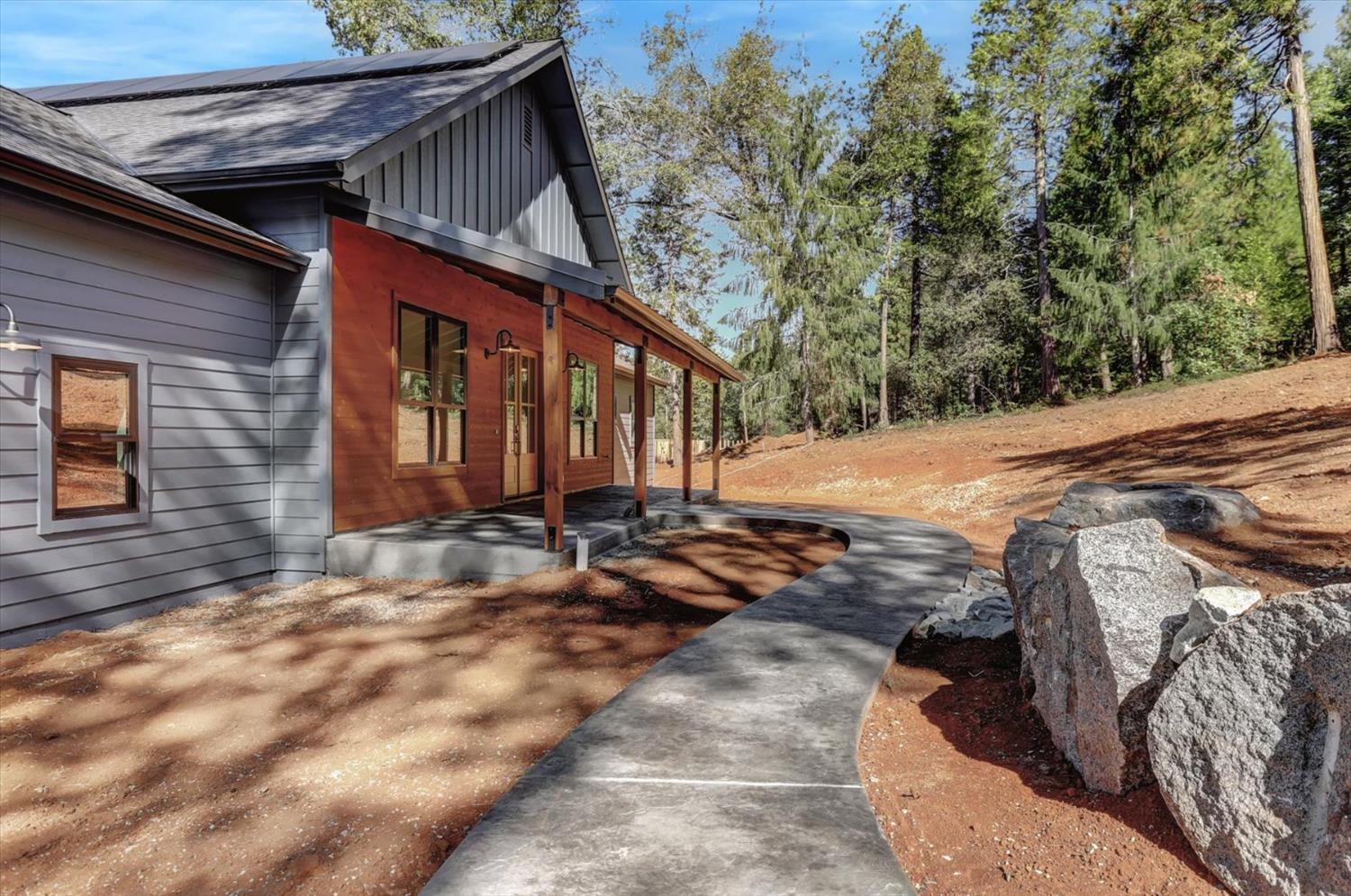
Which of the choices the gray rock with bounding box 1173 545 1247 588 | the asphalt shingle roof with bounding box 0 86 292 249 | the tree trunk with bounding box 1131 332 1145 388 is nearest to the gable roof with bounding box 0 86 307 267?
Result: the asphalt shingle roof with bounding box 0 86 292 249

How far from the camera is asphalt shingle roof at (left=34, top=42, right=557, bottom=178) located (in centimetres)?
636

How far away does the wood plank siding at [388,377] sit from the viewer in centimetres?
660

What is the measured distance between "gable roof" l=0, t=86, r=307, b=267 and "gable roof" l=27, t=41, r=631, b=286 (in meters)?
0.43

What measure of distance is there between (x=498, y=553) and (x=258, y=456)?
2.25 metres

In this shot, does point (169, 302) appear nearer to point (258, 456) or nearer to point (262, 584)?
point (258, 456)

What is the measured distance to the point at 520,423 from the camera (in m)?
10.2

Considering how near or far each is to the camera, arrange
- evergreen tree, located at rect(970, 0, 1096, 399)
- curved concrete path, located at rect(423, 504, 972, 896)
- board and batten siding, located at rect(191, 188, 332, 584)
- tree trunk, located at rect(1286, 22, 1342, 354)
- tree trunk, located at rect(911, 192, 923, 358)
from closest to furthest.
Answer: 1. curved concrete path, located at rect(423, 504, 972, 896)
2. board and batten siding, located at rect(191, 188, 332, 584)
3. tree trunk, located at rect(1286, 22, 1342, 354)
4. evergreen tree, located at rect(970, 0, 1096, 399)
5. tree trunk, located at rect(911, 192, 923, 358)

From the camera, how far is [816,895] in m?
1.82

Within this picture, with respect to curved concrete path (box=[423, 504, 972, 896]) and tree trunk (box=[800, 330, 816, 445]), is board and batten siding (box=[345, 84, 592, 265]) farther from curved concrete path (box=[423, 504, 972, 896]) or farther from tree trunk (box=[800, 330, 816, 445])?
tree trunk (box=[800, 330, 816, 445])

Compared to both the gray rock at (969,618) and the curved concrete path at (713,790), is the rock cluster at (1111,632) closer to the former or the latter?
the curved concrete path at (713,790)

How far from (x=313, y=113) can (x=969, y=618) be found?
822cm

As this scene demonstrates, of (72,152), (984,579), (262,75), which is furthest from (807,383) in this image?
(72,152)

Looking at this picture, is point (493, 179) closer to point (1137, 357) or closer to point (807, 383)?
point (807, 383)

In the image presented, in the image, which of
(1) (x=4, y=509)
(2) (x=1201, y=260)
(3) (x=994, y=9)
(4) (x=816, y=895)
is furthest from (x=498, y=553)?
(3) (x=994, y=9)
